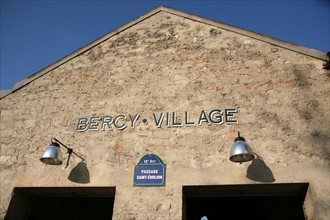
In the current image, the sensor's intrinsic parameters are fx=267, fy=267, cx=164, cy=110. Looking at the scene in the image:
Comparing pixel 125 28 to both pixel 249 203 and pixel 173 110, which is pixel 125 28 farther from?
pixel 249 203

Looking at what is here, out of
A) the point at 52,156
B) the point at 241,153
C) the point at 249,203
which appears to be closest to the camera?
the point at 241,153

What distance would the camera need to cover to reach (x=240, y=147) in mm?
3607

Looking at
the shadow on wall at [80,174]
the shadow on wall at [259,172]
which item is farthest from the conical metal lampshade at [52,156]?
the shadow on wall at [259,172]

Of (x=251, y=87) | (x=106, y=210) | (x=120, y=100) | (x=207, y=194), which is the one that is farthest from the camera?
(x=106, y=210)

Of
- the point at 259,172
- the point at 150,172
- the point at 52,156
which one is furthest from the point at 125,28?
the point at 259,172

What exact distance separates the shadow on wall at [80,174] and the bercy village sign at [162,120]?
0.70 m

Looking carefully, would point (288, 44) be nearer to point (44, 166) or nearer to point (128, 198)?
point (128, 198)

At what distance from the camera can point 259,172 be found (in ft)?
12.6

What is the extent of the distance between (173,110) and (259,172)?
171 cm

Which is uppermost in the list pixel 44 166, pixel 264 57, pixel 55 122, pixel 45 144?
pixel 264 57

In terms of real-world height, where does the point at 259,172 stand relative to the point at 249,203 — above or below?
below

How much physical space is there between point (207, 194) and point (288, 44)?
2.99 meters

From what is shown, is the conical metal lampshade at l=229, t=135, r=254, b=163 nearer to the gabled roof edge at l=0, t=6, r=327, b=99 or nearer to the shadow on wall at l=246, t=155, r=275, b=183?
the shadow on wall at l=246, t=155, r=275, b=183

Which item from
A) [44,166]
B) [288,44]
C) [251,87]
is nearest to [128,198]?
[44,166]
